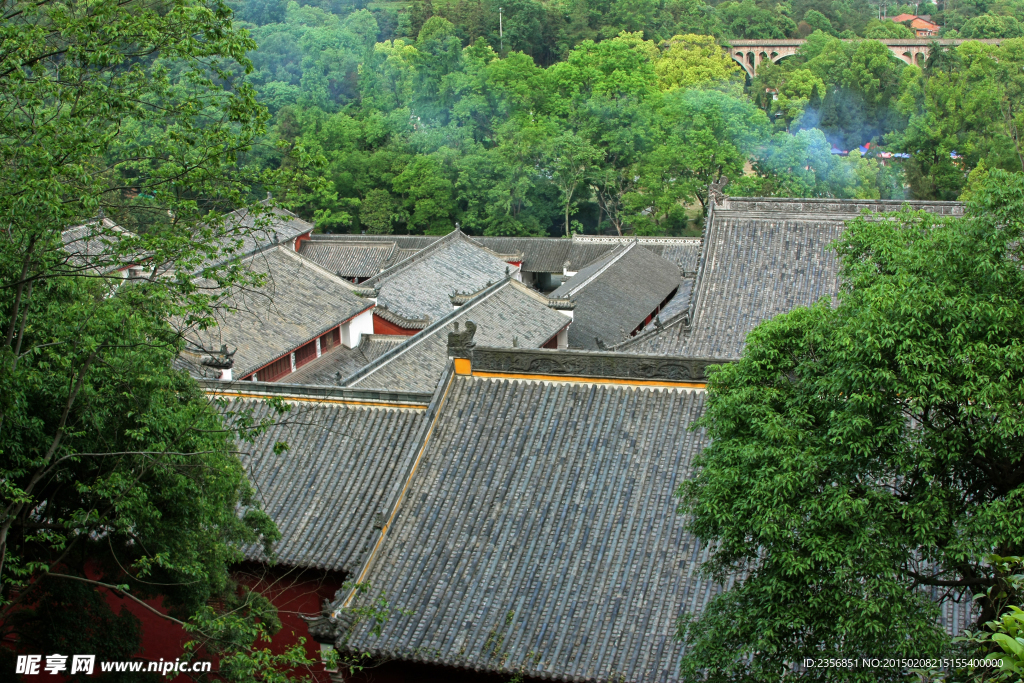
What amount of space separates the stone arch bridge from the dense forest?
915 cm

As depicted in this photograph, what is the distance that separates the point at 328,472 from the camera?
1399 centimetres

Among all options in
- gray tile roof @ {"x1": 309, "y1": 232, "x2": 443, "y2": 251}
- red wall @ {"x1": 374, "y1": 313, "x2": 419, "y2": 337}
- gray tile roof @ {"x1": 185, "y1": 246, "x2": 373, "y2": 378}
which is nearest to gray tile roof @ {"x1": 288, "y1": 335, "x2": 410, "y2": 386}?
red wall @ {"x1": 374, "y1": 313, "x2": 419, "y2": 337}

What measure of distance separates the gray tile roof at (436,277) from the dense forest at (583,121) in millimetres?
10434

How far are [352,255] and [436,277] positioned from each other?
1095 cm

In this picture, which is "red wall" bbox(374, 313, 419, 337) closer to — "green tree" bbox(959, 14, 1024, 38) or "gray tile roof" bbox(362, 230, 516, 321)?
"gray tile roof" bbox(362, 230, 516, 321)

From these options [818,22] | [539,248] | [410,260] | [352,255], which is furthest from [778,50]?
[410,260]

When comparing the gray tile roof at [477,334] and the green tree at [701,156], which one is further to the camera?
the green tree at [701,156]

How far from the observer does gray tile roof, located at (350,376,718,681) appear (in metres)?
10.0

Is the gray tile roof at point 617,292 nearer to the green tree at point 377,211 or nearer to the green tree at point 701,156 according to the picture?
the green tree at point 701,156

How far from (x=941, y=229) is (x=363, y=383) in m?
14.3

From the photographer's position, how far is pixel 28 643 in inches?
352

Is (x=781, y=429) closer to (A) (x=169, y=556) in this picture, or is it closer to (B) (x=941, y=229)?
(B) (x=941, y=229)

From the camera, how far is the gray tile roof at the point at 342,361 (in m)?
26.0

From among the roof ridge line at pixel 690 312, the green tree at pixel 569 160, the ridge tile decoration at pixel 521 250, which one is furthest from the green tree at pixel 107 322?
the green tree at pixel 569 160
